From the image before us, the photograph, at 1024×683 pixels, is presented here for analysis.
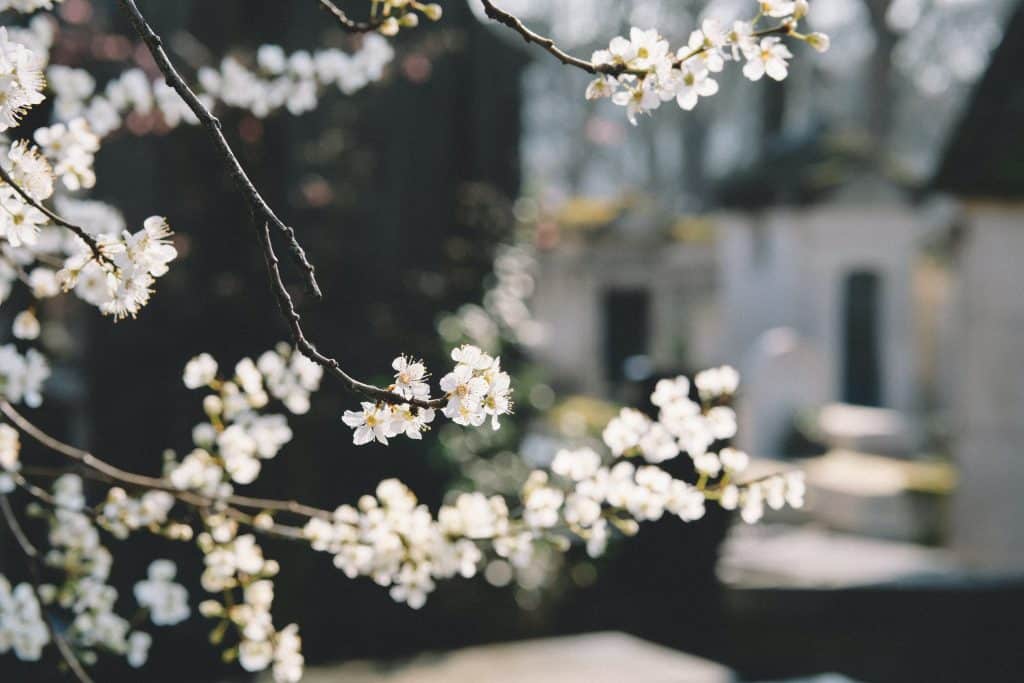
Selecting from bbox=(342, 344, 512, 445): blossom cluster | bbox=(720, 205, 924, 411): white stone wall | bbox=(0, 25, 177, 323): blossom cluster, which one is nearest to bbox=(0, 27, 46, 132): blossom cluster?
bbox=(0, 25, 177, 323): blossom cluster

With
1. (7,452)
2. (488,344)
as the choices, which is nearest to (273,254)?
(7,452)

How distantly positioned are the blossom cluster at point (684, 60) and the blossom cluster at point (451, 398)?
47 cm

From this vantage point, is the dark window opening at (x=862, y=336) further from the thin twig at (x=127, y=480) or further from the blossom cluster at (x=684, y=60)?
the blossom cluster at (x=684, y=60)

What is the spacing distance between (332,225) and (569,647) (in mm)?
3361

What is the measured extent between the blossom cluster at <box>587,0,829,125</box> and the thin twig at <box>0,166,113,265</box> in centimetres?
71

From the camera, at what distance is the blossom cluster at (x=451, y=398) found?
134cm

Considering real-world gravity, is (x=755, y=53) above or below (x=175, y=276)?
below

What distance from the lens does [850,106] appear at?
111 ft

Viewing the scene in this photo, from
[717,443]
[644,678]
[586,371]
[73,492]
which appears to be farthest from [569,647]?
[586,371]

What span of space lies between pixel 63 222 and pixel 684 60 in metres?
0.88

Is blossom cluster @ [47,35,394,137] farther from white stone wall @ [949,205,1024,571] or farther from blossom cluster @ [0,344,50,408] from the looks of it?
white stone wall @ [949,205,1024,571]

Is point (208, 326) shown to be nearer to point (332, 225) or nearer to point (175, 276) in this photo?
point (175, 276)

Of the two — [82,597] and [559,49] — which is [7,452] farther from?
[559,49]

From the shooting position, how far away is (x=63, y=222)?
49.7 inches
